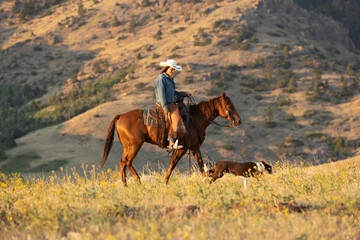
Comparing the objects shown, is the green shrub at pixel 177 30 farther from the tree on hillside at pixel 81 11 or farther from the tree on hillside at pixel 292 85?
the tree on hillside at pixel 292 85

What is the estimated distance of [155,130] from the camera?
9430 millimetres

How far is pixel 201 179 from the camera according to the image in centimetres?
999

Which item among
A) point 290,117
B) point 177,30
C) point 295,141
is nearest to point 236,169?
point 295,141

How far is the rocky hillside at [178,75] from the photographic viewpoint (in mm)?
42500

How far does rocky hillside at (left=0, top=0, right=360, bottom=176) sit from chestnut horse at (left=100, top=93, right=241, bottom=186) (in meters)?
24.6

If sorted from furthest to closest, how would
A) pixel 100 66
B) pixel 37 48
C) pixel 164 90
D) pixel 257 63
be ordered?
pixel 37 48 < pixel 100 66 < pixel 257 63 < pixel 164 90

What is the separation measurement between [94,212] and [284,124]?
44.9 m

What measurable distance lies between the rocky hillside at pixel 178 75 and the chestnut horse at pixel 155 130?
24.6 m

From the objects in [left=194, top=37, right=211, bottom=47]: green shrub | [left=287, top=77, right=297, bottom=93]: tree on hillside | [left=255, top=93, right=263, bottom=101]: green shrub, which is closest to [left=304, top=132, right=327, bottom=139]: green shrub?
[left=255, top=93, right=263, bottom=101]: green shrub

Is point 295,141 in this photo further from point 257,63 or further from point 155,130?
point 155,130

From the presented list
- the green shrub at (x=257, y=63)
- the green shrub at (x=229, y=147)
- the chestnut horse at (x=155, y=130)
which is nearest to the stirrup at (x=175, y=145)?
the chestnut horse at (x=155, y=130)

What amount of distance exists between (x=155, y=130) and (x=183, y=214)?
3605 millimetres

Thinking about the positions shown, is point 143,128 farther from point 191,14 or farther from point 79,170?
point 191,14

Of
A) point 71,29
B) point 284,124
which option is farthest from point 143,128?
point 71,29
